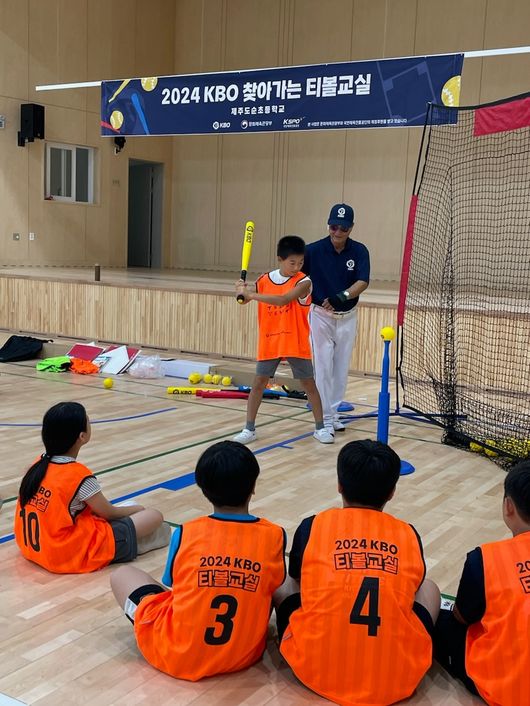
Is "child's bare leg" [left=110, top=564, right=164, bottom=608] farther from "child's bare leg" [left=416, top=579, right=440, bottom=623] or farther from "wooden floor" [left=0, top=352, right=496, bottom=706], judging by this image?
"child's bare leg" [left=416, top=579, right=440, bottom=623]

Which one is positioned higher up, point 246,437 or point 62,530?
point 62,530

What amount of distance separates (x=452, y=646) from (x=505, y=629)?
309 mm

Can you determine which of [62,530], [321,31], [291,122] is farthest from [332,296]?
[321,31]

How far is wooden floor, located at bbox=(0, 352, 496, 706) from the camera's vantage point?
7.58ft

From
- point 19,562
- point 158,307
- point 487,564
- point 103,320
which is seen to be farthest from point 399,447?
point 103,320

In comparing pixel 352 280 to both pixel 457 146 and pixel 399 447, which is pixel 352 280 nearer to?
pixel 399 447

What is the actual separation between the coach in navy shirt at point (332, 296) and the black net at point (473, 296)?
0.38 metres

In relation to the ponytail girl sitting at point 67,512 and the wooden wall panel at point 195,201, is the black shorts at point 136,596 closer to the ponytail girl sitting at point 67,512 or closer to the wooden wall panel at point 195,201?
the ponytail girl sitting at point 67,512

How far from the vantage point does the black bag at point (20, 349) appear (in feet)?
28.4

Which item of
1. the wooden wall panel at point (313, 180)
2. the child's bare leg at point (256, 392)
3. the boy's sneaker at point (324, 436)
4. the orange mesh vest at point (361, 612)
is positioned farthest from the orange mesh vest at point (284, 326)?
the wooden wall panel at point (313, 180)

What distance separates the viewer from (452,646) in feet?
7.71

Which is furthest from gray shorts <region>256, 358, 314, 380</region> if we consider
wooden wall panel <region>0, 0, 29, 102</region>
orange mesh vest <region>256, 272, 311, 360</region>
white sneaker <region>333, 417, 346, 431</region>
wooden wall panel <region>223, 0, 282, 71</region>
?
wooden wall panel <region>223, 0, 282, 71</region>

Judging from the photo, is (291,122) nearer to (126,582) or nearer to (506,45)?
(506,45)

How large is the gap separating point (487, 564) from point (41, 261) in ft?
45.9
